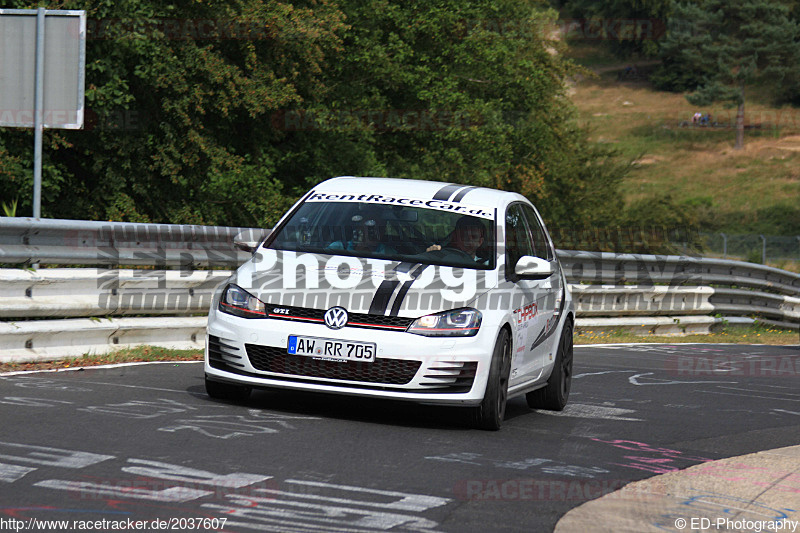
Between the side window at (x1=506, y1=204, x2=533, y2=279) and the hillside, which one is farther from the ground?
the side window at (x1=506, y1=204, x2=533, y2=279)

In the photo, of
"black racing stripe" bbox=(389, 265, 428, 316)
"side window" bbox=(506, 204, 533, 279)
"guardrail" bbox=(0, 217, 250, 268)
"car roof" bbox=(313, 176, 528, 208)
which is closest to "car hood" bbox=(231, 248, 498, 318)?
"black racing stripe" bbox=(389, 265, 428, 316)

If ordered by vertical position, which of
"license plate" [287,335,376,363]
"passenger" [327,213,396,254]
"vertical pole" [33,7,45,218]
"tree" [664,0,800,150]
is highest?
"tree" [664,0,800,150]

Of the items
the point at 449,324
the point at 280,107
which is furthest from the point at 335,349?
the point at 280,107

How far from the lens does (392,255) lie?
27.6 feet

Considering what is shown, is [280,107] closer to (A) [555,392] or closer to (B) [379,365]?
(A) [555,392]

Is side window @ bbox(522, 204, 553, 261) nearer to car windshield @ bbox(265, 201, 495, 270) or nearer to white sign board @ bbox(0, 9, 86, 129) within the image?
car windshield @ bbox(265, 201, 495, 270)

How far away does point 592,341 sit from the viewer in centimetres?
1786

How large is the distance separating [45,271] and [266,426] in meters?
3.40

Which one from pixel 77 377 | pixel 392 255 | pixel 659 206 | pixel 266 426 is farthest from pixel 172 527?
pixel 659 206

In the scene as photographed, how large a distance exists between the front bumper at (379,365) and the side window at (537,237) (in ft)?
7.21

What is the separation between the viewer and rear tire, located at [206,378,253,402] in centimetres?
814

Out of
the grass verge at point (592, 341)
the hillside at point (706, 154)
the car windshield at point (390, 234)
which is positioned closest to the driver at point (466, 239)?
the car windshield at point (390, 234)

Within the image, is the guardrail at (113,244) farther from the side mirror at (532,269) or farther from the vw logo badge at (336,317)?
the side mirror at (532,269)

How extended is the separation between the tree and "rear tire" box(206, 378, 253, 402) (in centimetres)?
9928
